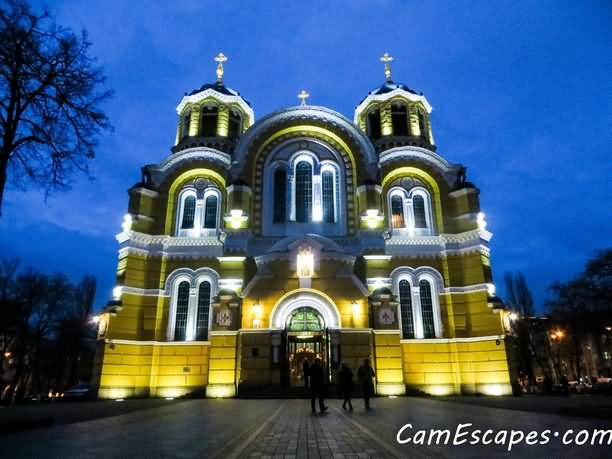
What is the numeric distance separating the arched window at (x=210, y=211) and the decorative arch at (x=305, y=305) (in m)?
7.90

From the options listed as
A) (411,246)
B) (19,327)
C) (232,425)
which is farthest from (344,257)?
(19,327)

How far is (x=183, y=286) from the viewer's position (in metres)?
26.6

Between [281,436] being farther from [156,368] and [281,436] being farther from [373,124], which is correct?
[373,124]

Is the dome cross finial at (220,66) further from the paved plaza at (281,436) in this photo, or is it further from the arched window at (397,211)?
the paved plaza at (281,436)

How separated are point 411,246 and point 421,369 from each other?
7.34 metres

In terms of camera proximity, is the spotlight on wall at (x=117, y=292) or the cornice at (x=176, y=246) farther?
the cornice at (x=176, y=246)

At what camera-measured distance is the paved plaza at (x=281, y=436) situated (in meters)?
6.97

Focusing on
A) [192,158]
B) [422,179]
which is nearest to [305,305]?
[422,179]

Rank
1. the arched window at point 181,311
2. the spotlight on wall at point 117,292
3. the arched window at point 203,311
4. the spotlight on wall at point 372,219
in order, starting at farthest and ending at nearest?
the spotlight on wall at point 372,219
the arched window at point 181,311
the arched window at point 203,311
the spotlight on wall at point 117,292

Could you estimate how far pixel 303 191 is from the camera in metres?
28.0

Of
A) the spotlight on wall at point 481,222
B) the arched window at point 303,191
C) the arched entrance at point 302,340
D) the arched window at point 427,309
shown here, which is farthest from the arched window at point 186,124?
the spotlight on wall at point 481,222

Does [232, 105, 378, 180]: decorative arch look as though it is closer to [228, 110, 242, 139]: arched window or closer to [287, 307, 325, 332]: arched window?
[228, 110, 242, 139]: arched window

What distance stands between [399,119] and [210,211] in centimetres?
1543

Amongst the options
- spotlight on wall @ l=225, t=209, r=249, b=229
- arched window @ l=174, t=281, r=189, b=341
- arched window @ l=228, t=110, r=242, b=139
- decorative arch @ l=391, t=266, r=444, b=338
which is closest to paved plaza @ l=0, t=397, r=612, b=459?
decorative arch @ l=391, t=266, r=444, b=338
